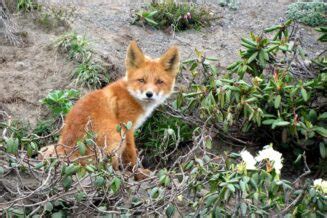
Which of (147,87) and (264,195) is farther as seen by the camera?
(147,87)

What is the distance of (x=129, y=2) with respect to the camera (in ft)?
33.9

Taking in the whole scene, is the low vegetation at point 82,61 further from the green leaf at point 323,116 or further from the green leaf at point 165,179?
the green leaf at point 165,179

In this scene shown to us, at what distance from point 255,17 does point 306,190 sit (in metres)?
5.68

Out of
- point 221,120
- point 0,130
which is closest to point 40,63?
point 0,130

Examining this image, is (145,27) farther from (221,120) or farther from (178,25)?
(221,120)

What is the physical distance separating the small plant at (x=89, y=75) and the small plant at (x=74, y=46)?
0.18 metres

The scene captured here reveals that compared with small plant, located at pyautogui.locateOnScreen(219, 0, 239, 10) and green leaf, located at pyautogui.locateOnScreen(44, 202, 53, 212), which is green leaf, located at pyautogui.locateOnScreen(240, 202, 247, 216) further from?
small plant, located at pyautogui.locateOnScreen(219, 0, 239, 10)

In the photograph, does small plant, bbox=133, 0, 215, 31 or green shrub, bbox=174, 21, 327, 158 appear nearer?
green shrub, bbox=174, 21, 327, 158

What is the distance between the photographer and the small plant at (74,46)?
8.50m

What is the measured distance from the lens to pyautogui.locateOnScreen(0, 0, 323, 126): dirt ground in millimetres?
8172

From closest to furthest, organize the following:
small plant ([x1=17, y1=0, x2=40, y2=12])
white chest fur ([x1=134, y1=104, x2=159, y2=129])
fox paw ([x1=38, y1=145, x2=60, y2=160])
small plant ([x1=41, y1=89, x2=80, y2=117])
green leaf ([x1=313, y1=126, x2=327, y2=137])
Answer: fox paw ([x1=38, y1=145, x2=60, y2=160]) → green leaf ([x1=313, y1=126, x2=327, y2=137]) → white chest fur ([x1=134, y1=104, x2=159, y2=129]) → small plant ([x1=41, y1=89, x2=80, y2=117]) → small plant ([x1=17, y1=0, x2=40, y2=12])

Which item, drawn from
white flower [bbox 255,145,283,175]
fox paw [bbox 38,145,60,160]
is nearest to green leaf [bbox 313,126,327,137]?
white flower [bbox 255,145,283,175]

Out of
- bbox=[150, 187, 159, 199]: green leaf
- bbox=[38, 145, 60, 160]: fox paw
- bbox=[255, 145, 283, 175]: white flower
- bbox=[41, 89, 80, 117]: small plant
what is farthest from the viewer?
bbox=[41, 89, 80, 117]: small plant

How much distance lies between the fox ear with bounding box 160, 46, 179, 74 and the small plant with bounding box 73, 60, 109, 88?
1.24 m
